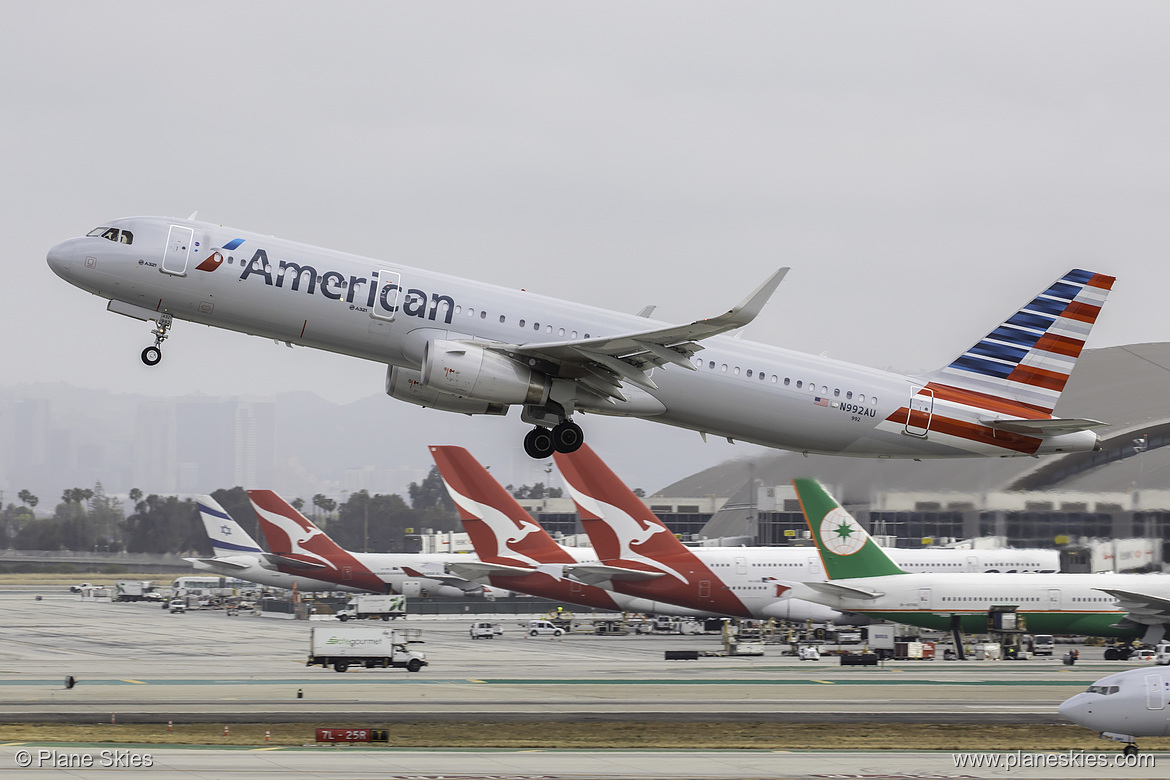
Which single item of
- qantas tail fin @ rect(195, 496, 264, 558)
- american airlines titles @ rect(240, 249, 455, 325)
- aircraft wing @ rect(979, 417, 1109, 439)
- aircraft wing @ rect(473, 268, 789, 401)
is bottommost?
qantas tail fin @ rect(195, 496, 264, 558)

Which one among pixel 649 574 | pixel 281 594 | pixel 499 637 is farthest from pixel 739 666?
pixel 281 594

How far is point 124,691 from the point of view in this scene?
50.5 meters

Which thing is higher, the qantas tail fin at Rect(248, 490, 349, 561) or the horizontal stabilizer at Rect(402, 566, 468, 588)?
the qantas tail fin at Rect(248, 490, 349, 561)

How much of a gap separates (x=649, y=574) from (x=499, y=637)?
46.6ft

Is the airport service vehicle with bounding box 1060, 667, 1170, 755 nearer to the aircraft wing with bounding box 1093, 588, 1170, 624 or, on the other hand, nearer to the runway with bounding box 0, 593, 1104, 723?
the runway with bounding box 0, 593, 1104, 723

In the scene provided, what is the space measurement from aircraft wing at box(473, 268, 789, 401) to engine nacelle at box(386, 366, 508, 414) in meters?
2.44

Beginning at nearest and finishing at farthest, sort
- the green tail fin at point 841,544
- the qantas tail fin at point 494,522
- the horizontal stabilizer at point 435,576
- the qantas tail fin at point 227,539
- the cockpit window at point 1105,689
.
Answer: the cockpit window at point 1105,689 → the green tail fin at point 841,544 → the qantas tail fin at point 494,522 → the horizontal stabilizer at point 435,576 → the qantas tail fin at point 227,539

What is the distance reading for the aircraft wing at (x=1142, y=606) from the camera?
62.3 metres

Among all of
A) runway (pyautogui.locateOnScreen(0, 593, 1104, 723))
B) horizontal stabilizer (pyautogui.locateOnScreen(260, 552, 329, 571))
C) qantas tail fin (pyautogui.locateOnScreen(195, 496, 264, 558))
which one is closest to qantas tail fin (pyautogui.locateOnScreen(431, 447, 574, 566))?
runway (pyautogui.locateOnScreen(0, 593, 1104, 723))

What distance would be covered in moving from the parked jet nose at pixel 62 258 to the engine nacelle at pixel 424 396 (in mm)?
9220

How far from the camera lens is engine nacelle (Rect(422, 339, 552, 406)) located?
34688 mm

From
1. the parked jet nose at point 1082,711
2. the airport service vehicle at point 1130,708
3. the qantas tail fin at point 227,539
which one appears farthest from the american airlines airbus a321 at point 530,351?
the qantas tail fin at point 227,539

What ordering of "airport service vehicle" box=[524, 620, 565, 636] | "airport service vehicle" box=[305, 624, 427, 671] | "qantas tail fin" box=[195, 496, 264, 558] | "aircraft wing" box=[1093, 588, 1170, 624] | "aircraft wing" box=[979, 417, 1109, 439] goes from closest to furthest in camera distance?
"aircraft wing" box=[979, 417, 1109, 439]
"airport service vehicle" box=[305, 624, 427, 671]
"aircraft wing" box=[1093, 588, 1170, 624]
"airport service vehicle" box=[524, 620, 565, 636]
"qantas tail fin" box=[195, 496, 264, 558]

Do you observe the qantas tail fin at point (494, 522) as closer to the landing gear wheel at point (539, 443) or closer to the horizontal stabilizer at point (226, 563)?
the horizontal stabilizer at point (226, 563)
